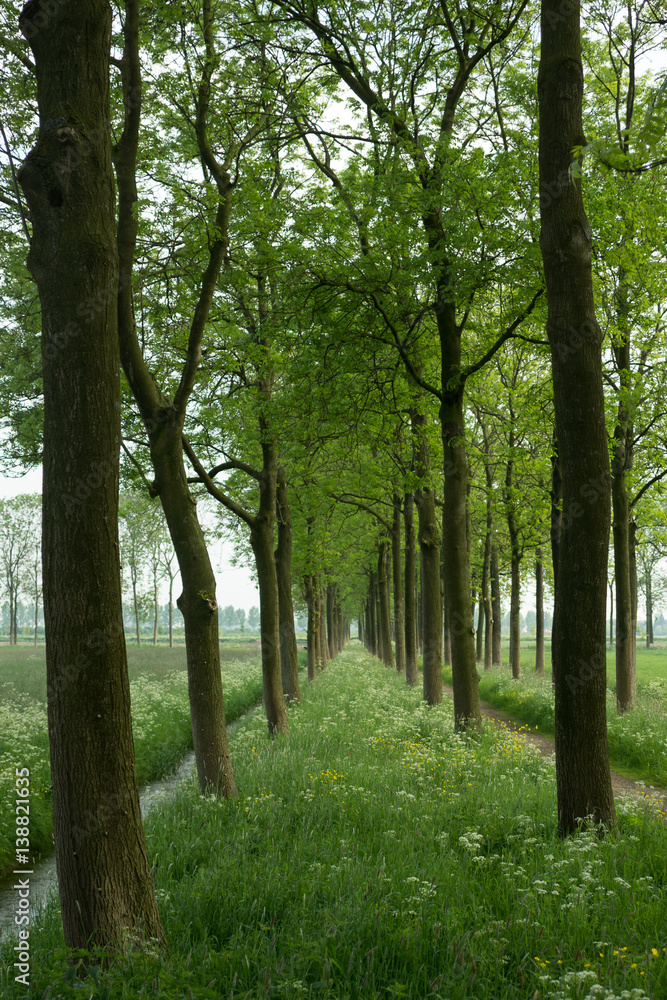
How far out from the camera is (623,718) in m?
13.5

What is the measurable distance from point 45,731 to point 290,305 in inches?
428

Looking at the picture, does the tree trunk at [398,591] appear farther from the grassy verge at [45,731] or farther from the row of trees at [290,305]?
the grassy verge at [45,731]

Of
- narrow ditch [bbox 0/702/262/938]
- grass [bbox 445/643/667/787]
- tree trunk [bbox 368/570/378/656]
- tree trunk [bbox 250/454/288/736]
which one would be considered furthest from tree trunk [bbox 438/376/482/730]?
tree trunk [bbox 368/570/378/656]

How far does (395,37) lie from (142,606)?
51.5 metres

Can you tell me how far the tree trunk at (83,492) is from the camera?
3.90 meters

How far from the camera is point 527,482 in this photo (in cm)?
2519

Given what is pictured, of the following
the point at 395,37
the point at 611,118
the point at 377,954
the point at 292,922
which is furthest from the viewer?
the point at 611,118

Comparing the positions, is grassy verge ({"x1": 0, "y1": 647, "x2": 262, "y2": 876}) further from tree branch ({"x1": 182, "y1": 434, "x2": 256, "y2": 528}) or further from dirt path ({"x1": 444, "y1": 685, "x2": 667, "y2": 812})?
dirt path ({"x1": 444, "y1": 685, "x2": 667, "y2": 812})

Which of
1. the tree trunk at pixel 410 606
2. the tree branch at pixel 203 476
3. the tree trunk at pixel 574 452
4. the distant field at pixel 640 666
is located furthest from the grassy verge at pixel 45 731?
the distant field at pixel 640 666

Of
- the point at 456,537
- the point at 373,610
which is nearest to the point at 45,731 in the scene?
the point at 456,537

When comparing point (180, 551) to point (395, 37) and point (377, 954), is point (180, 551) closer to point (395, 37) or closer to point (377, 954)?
point (377, 954)

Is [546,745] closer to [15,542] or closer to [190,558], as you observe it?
[190,558]

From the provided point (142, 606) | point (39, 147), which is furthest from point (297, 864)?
point (142, 606)

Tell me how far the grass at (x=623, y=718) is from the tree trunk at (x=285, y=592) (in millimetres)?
6113
